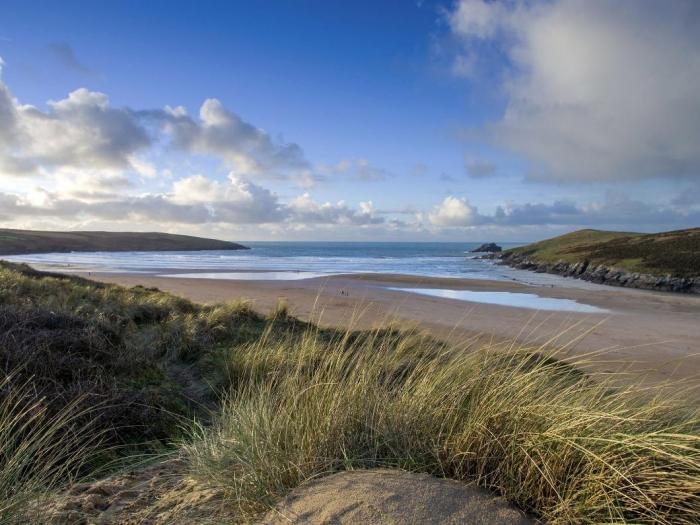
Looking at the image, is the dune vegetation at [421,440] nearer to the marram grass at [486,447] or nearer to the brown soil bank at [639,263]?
the marram grass at [486,447]

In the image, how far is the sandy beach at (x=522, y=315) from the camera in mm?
12000

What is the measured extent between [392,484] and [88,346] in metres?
5.01

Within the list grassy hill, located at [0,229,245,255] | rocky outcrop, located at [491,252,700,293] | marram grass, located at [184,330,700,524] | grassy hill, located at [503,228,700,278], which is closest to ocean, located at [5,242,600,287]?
rocky outcrop, located at [491,252,700,293]

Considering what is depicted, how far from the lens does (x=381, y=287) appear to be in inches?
1229

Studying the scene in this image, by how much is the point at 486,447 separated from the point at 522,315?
58.3 feet

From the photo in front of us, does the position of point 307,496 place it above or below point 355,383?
below

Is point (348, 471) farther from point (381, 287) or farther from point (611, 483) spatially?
point (381, 287)

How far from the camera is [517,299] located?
25.6 m

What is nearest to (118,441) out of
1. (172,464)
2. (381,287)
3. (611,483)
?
(172,464)

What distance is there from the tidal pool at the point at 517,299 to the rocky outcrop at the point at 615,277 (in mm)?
13099

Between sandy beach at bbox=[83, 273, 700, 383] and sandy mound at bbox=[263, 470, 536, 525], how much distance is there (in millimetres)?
4999

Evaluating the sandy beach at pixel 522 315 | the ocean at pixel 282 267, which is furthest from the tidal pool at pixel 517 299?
the ocean at pixel 282 267

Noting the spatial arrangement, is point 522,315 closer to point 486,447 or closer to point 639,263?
point 486,447

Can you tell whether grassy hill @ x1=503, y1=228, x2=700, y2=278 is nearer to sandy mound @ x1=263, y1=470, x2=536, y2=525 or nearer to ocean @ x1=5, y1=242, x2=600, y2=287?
ocean @ x1=5, y1=242, x2=600, y2=287
